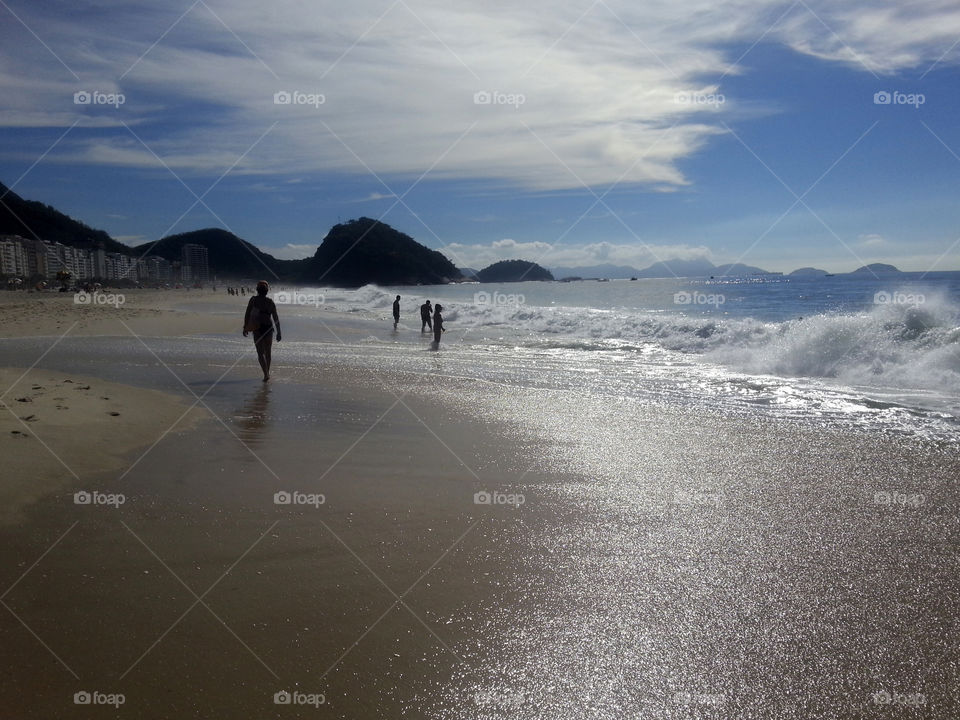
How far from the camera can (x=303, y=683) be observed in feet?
10.8

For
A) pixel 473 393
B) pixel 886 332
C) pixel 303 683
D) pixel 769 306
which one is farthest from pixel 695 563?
pixel 769 306

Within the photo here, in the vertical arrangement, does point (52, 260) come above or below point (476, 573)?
above

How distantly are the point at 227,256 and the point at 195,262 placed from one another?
1671 centimetres

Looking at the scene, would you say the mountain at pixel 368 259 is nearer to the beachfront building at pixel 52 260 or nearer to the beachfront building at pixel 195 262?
the beachfront building at pixel 195 262

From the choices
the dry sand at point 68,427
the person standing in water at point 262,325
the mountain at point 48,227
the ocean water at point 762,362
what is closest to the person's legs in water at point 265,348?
the person standing in water at point 262,325

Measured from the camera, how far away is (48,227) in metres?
109

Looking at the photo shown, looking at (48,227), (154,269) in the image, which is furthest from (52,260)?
(154,269)

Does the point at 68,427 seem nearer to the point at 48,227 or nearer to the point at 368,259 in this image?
the point at 48,227

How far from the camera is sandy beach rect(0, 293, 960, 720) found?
10.8 feet

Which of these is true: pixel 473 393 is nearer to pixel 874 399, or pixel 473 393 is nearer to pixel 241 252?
pixel 874 399

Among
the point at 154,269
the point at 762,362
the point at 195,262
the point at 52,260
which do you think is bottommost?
the point at 762,362

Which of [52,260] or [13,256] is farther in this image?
[52,260]

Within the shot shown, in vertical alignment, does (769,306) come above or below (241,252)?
below

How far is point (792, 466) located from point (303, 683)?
5530 millimetres
